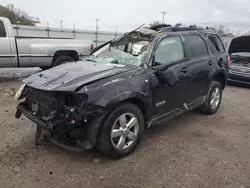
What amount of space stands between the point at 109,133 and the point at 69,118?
0.58 meters

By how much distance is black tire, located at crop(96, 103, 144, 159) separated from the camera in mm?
3191

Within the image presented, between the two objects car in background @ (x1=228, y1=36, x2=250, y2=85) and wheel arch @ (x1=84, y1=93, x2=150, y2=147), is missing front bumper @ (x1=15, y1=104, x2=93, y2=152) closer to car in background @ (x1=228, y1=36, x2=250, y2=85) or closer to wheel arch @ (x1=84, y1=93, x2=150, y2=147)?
wheel arch @ (x1=84, y1=93, x2=150, y2=147)

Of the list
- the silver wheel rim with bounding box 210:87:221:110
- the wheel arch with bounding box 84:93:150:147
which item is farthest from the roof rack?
the wheel arch with bounding box 84:93:150:147

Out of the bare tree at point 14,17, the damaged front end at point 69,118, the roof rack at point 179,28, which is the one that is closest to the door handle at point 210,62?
the roof rack at point 179,28

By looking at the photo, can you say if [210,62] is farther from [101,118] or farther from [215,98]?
[101,118]

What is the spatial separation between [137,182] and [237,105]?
182 inches

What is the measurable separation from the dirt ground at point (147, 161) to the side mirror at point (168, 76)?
1.02m

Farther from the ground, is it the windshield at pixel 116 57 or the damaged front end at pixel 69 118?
the windshield at pixel 116 57

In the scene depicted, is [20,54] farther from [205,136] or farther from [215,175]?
[215,175]

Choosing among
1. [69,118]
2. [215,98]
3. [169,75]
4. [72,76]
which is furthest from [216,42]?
[69,118]

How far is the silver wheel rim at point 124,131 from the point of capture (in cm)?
337

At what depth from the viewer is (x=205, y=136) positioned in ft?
14.5

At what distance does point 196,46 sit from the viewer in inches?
192

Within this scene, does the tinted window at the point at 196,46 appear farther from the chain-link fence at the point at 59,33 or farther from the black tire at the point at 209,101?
the chain-link fence at the point at 59,33
